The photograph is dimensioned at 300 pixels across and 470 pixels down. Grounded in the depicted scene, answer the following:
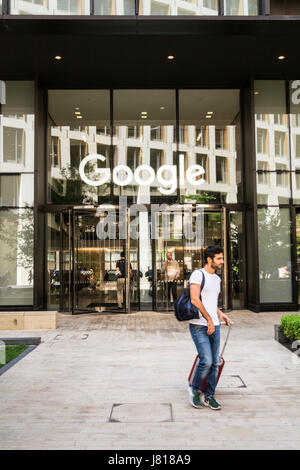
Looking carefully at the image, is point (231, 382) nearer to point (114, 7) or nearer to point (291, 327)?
point (291, 327)

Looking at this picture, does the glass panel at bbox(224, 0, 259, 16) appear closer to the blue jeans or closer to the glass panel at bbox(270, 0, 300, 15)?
the glass panel at bbox(270, 0, 300, 15)

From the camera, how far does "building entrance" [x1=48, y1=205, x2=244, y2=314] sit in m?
12.8

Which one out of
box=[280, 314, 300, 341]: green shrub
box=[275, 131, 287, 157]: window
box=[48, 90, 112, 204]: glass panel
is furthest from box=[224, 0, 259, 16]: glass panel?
box=[280, 314, 300, 341]: green shrub

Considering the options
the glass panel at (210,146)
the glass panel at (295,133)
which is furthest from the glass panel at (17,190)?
the glass panel at (295,133)

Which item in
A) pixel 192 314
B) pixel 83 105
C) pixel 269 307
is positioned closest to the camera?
pixel 192 314

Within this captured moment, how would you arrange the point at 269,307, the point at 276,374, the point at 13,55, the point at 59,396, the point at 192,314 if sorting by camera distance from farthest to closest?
the point at 269,307 → the point at 13,55 → the point at 276,374 → the point at 59,396 → the point at 192,314

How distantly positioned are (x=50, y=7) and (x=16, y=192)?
17.6 ft

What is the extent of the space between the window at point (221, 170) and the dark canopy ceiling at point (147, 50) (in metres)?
2.66

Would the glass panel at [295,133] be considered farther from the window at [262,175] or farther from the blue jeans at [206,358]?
the blue jeans at [206,358]

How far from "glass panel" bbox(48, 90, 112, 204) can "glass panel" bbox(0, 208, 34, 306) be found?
4.32 ft

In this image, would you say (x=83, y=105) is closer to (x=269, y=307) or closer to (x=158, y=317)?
(x=158, y=317)
